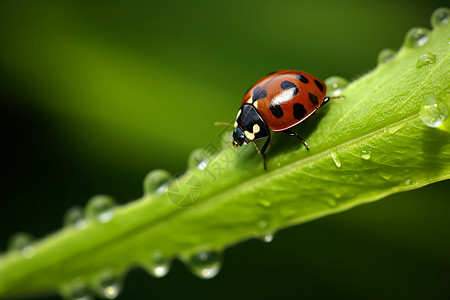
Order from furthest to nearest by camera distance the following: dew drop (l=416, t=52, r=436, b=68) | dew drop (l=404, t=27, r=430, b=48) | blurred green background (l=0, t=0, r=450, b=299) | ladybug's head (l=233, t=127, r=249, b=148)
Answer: blurred green background (l=0, t=0, r=450, b=299) → ladybug's head (l=233, t=127, r=249, b=148) → dew drop (l=404, t=27, r=430, b=48) → dew drop (l=416, t=52, r=436, b=68)

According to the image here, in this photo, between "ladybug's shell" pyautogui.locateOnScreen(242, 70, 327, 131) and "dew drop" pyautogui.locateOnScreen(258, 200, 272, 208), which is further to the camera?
"ladybug's shell" pyautogui.locateOnScreen(242, 70, 327, 131)

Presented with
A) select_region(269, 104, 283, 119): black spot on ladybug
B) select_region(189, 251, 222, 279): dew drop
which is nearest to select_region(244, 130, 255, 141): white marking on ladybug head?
select_region(269, 104, 283, 119): black spot on ladybug

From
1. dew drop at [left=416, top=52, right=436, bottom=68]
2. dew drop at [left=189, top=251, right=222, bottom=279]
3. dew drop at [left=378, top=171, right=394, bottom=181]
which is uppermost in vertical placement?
dew drop at [left=416, top=52, right=436, bottom=68]

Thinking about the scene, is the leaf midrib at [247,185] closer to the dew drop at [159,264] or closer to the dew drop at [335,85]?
the dew drop at [159,264]

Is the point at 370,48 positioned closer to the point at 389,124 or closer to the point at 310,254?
the point at 310,254

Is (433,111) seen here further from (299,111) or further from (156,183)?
(156,183)

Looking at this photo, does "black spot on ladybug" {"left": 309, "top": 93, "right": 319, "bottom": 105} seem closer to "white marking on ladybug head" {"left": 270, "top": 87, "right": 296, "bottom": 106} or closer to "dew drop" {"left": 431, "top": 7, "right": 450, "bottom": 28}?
"white marking on ladybug head" {"left": 270, "top": 87, "right": 296, "bottom": 106}

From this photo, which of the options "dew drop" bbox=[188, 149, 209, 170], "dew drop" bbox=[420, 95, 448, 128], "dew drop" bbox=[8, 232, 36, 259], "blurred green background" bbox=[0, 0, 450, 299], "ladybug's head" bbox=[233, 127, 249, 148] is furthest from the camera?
"blurred green background" bbox=[0, 0, 450, 299]

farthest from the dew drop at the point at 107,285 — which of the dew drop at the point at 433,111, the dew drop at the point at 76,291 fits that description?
the dew drop at the point at 433,111
